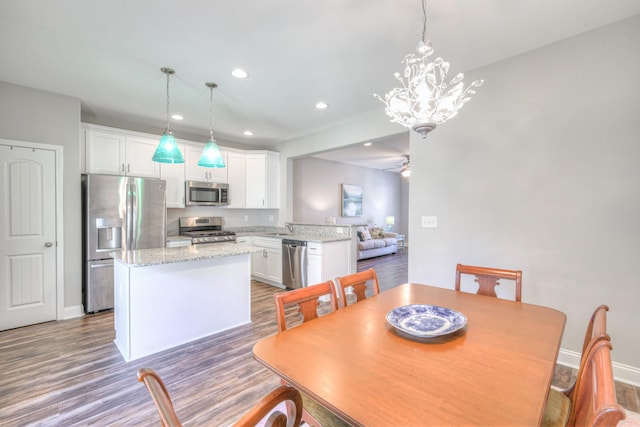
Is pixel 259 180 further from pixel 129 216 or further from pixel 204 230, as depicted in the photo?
pixel 129 216

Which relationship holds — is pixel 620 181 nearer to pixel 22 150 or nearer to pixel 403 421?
pixel 403 421

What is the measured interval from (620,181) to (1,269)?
577cm

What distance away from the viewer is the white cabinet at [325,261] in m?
3.89

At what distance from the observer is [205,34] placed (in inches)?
86.4

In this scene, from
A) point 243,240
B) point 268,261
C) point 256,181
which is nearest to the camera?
point 268,261

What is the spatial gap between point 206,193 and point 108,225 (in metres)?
1.53

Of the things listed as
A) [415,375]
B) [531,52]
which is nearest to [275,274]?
[415,375]

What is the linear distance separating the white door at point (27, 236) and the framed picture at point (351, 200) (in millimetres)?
6149

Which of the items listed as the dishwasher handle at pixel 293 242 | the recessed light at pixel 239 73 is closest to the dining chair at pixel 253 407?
the recessed light at pixel 239 73

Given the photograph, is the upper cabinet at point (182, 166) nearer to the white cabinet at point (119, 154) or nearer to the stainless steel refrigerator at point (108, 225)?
the white cabinet at point (119, 154)

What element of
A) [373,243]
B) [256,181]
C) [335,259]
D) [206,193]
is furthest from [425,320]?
[373,243]

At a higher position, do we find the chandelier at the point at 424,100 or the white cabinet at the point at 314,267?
the chandelier at the point at 424,100

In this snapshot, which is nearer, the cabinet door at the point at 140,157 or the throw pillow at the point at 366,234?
the cabinet door at the point at 140,157

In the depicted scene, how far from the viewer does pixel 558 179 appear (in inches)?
91.5
